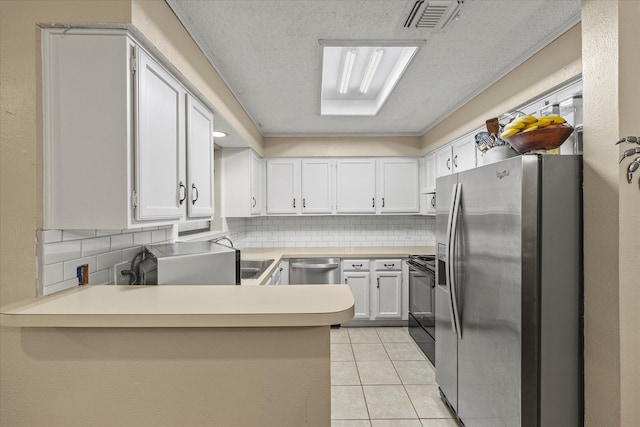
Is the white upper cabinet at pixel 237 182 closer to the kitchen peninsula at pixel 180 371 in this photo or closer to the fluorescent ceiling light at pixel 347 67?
the fluorescent ceiling light at pixel 347 67

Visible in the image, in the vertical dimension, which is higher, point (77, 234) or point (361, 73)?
point (361, 73)

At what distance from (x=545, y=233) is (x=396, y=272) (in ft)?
8.12

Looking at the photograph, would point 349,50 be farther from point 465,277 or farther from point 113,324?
point 113,324

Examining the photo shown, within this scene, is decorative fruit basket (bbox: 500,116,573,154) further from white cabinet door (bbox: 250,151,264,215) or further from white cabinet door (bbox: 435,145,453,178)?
white cabinet door (bbox: 250,151,264,215)

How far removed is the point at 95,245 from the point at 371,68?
7.01ft

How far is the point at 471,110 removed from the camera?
2936mm

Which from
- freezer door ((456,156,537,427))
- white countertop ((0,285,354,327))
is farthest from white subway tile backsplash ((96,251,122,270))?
freezer door ((456,156,537,427))

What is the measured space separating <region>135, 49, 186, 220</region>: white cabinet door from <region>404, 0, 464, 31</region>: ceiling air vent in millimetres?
1293

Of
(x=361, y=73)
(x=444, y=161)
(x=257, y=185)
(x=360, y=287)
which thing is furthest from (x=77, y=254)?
(x=444, y=161)

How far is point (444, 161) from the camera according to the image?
141 inches

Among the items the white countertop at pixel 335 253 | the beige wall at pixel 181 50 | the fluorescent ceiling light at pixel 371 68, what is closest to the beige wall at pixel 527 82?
the fluorescent ceiling light at pixel 371 68

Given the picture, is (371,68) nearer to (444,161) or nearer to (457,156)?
(457,156)

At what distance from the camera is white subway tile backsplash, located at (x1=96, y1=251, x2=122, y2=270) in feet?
5.02

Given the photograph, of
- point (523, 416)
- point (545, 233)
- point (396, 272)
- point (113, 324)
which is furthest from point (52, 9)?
point (396, 272)
